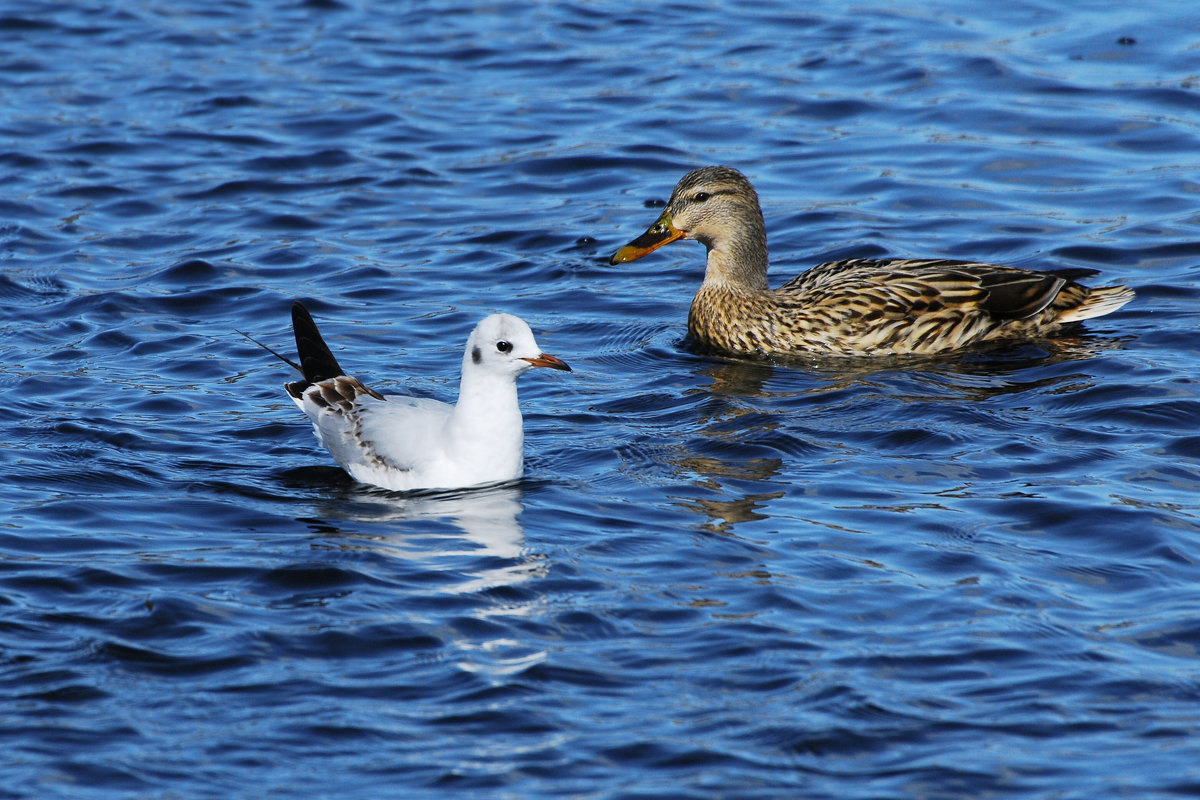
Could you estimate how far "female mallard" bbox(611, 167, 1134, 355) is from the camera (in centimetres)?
1075

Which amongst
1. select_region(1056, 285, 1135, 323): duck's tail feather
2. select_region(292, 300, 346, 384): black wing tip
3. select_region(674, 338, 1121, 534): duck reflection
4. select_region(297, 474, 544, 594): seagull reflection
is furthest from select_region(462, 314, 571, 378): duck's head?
select_region(1056, 285, 1135, 323): duck's tail feather

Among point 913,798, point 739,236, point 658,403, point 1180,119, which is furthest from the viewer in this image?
point 1180,119

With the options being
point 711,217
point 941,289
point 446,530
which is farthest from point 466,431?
point 941,289

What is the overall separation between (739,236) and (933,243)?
218 cm

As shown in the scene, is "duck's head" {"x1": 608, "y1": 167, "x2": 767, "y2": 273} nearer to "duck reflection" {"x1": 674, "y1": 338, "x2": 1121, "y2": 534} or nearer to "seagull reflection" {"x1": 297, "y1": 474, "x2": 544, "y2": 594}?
"duck reflection" {"x1": 674, "y1": 338, "x2": 1121, "y2": 534}

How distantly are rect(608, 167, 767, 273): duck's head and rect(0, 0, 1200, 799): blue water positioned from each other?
647 mm

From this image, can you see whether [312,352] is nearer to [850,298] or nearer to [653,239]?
[653,239]

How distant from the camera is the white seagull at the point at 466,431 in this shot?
27.4ft

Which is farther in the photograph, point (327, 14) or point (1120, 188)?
point (327, 14)

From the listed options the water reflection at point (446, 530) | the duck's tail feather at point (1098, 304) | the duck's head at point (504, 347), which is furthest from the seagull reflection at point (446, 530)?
the duck's tail feather at point (1098, 304)

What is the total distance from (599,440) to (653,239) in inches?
108

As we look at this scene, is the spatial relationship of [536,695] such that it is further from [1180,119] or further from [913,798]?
[1180,119]

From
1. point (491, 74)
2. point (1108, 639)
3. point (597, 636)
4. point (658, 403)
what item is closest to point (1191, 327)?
point (658, 403)

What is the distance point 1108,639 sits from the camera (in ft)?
21.9
